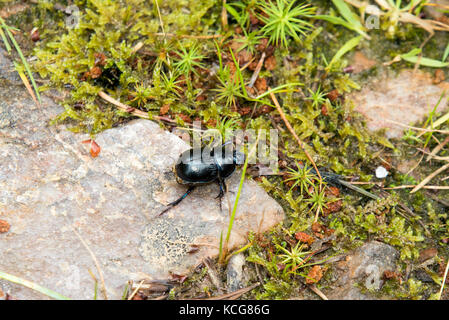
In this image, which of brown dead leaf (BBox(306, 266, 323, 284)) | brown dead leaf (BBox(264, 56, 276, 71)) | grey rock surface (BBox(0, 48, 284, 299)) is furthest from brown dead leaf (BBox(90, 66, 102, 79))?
brown dead leaf (BBox(306, 266, 323, 284))

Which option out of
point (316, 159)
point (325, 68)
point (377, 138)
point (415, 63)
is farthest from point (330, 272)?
point (415, 63)

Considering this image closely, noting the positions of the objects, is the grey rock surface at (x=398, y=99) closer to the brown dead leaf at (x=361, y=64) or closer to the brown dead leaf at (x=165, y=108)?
the brown dead leaf at (x=361, y=64)

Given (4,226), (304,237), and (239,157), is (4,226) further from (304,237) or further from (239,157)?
(304,237)

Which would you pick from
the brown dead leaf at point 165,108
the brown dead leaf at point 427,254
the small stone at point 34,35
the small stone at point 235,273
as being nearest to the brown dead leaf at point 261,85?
the brown dead leaf at point 165,108

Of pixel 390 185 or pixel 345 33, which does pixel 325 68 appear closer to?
pixel 345 33

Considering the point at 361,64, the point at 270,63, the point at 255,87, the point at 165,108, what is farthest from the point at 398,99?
the point at 165,108

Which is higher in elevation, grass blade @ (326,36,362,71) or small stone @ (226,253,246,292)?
grass blade @ (326,36,362,71)

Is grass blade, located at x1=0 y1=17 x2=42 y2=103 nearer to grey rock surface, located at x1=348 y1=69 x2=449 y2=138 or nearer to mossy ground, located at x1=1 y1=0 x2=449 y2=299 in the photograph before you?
mossy ground, located at x1=1 y1=0 x2=449 y2=299
